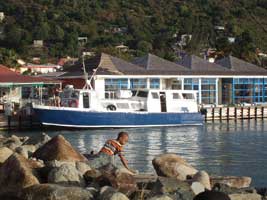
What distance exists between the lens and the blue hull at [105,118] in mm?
45250

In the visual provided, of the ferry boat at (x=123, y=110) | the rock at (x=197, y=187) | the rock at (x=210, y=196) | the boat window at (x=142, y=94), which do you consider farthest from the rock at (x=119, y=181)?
the boat window at (x=142, y=94)

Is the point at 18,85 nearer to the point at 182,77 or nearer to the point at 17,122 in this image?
the point at 17,122

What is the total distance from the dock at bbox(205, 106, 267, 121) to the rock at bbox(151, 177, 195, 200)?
41821 mm

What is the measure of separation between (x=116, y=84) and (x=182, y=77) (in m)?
5.97

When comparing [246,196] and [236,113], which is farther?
[236,113]

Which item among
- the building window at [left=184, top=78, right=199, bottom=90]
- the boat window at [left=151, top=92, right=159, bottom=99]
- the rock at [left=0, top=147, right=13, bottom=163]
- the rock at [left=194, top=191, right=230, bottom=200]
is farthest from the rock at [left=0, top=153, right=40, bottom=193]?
the building window at [left=184, top=78, right=199, bottom=90]

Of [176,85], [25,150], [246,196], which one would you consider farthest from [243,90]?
[246,196]

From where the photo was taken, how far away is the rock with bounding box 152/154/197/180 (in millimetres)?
17781

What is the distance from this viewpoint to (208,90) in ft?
211

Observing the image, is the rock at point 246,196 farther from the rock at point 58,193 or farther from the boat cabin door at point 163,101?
the boat cabin door at point 163,101

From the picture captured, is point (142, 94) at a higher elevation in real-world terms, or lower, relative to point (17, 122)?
higher

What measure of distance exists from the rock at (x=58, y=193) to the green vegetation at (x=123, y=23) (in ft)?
398

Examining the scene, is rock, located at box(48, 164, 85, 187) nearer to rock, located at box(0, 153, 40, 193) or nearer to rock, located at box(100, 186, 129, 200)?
rock, located at box(0, 153, 40, 193)

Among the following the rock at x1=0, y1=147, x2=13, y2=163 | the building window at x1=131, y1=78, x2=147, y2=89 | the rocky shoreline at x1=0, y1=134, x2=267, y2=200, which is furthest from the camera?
the building window at x1=131, y1=78, x2=147, y2=89
